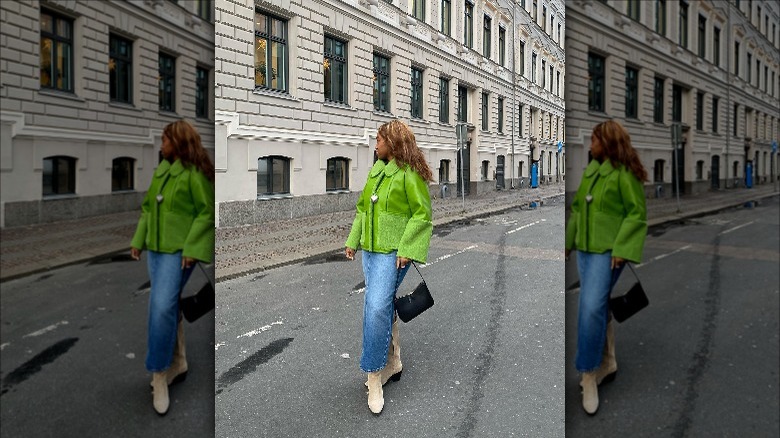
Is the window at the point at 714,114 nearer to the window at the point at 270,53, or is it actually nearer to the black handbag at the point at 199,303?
the window at the point at 270,53

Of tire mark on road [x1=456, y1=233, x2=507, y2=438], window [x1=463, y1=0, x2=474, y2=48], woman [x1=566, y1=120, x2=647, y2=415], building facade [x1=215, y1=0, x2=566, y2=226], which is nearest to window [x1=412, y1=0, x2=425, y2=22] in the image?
building facade [x1=215, y1=0, x2=566, y2=226]

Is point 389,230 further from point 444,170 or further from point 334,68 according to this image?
point 334,68

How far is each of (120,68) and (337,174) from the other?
0.42 metres

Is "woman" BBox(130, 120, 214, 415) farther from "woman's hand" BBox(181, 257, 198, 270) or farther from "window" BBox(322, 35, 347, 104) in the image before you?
→ "window" BBox(322, 35, 347, 104)

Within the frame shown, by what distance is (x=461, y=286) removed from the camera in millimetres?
1223

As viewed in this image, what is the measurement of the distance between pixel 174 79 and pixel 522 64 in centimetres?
80

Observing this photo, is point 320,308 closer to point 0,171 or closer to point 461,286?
point 461,286

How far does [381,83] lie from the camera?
3.51 feet

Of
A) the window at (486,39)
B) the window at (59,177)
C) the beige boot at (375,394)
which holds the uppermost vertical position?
the window at (486,39)

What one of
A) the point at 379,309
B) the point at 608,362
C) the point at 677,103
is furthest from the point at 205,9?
the point at 608,362

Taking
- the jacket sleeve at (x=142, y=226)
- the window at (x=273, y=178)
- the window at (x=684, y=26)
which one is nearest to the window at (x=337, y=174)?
the window at (x=273, y=178)

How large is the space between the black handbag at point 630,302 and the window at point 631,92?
27cm

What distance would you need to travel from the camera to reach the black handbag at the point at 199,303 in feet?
3.58

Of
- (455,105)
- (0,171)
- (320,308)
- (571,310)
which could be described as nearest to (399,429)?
(320,308)
